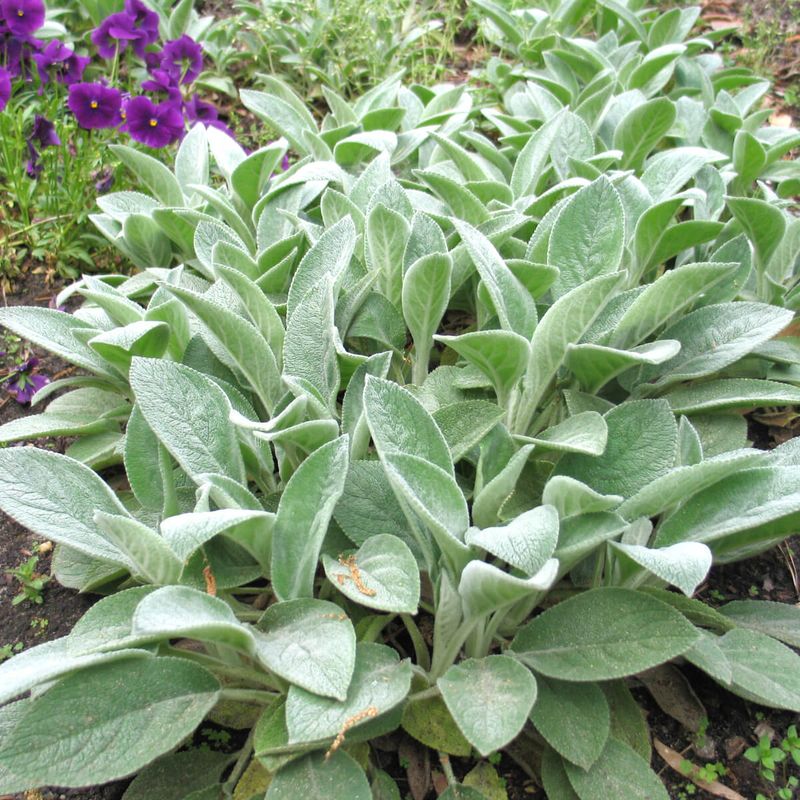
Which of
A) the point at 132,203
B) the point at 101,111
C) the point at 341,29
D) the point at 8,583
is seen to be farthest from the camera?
the point at 341,29

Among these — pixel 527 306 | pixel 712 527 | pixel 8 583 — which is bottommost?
pixel 8 583

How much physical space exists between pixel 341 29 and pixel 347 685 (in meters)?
2.96

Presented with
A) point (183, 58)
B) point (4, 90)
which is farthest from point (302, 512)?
point (183, 58)

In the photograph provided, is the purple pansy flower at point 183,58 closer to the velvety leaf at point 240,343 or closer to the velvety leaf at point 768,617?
the velvety leaf at point 240,343

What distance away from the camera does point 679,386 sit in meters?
1.92

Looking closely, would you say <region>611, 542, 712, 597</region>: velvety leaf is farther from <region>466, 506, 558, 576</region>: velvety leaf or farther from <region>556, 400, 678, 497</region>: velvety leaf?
<region>556, 400, 678, 497</region>: velvety leaf

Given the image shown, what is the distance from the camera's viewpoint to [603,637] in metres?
1.34

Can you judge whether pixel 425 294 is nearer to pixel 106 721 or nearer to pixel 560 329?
pixel 560 329

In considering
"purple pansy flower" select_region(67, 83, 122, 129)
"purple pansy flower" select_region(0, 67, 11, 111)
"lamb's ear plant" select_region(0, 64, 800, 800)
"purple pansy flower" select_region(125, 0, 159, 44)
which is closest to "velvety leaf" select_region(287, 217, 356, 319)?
"lamb's ear plant" select_region(0, 64, 800, 800)

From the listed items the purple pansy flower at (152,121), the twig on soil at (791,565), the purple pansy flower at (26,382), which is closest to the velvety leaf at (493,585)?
the twig on soil at (791,565)

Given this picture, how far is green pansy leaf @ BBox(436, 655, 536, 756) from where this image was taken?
1143 mm

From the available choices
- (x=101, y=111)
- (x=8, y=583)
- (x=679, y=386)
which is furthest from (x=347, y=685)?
(x=101, y=111)

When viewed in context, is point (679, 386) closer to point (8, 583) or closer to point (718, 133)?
point (718, 133)

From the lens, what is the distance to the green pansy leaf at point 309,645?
1164mm
